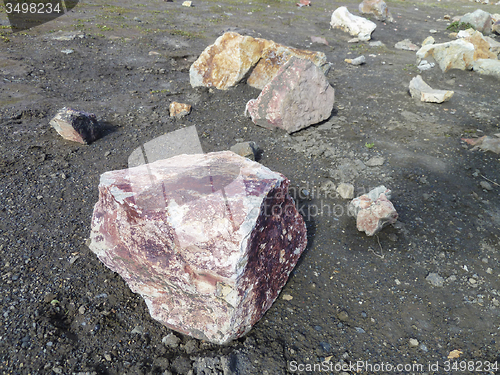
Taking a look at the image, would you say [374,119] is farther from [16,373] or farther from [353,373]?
[16,373]

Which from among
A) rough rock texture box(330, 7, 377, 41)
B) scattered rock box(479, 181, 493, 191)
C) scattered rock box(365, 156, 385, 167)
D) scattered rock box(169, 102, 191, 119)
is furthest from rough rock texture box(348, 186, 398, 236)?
rough rock texture box(330, 7, 377, 41)

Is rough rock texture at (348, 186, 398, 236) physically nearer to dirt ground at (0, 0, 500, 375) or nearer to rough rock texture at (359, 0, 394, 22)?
dirt ground at (0, 0, 500, 375)

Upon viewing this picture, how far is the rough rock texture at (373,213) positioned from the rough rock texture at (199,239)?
1.02m

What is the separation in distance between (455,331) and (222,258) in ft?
5.99

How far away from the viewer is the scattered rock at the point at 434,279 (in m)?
2.89

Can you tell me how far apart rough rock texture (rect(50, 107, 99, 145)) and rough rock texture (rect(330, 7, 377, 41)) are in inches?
288

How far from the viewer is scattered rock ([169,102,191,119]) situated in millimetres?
5238

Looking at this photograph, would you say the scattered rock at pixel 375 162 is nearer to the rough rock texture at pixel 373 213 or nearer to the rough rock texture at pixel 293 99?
the rough rock texture at pixel 373 213

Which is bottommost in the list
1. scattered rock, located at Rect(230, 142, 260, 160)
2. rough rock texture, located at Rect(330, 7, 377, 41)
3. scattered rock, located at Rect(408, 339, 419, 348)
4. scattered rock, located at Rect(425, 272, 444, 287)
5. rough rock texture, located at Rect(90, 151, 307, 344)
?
scattered rock, located at Rect(408, 339, 419, 348)

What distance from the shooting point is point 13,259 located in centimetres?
292

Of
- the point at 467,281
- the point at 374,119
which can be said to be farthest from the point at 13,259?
the point at 374,119

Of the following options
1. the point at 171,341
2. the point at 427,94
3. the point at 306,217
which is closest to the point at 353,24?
the point at 427,94

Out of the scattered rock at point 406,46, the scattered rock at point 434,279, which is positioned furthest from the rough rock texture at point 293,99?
the scattered rock at point 406,46

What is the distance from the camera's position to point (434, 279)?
115 inches
